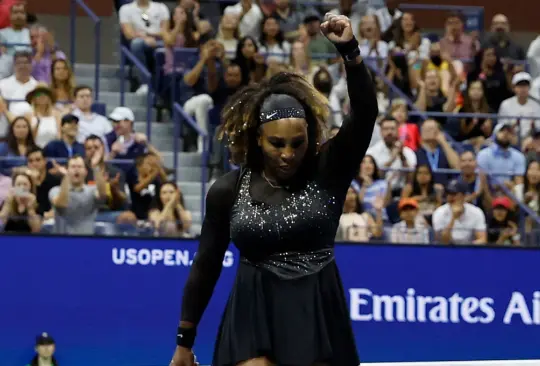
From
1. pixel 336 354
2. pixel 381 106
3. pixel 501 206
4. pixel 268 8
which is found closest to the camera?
pixel 336 354

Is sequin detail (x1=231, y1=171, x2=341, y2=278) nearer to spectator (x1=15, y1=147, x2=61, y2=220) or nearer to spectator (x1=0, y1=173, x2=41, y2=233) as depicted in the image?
spectator (x1=0, y1=173, x2=41, y2=233)

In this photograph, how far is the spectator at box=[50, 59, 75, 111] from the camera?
40.5 feet

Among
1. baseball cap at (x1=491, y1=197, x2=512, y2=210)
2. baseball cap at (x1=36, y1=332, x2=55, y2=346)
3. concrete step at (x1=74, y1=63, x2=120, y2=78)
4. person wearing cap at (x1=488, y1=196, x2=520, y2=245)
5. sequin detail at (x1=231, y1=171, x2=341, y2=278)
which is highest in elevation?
concrete step at (x1=74, y1=63, x2=120, y2=78)

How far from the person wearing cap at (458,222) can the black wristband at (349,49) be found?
697cm

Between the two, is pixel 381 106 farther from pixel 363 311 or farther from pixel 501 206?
pixel 363 311

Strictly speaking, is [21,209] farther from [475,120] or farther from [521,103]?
[521,103]

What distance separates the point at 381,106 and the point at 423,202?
236 centimetres

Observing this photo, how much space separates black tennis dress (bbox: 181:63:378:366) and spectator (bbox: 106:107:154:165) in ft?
23.3

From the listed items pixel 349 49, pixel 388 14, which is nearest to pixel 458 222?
pixel 388 14

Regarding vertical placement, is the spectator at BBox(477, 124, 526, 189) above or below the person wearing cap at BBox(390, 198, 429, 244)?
above

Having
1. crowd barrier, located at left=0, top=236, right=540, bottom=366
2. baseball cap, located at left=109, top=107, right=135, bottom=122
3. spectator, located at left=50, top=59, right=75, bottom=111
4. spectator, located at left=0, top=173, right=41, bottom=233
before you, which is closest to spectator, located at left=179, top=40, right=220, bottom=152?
baseball cap, located at left=109, top=107, right=135, bottom=122

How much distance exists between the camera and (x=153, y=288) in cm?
1066

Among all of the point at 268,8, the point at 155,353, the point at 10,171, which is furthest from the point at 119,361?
the point at 268,8

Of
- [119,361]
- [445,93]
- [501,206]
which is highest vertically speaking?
[445,93]
